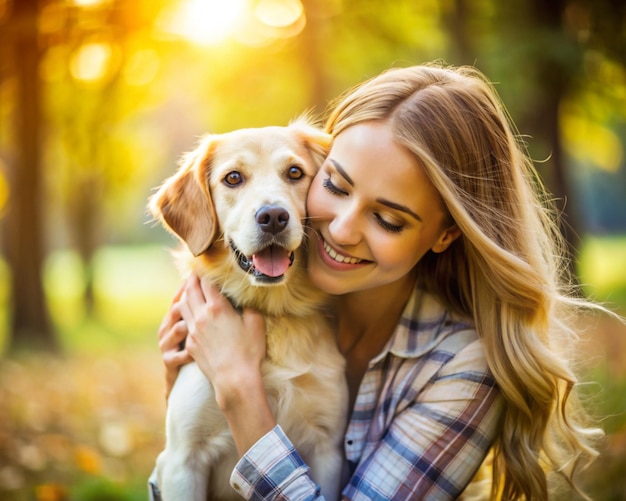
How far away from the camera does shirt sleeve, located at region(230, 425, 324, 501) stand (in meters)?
2.29

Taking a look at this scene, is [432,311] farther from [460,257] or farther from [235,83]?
[235,83]

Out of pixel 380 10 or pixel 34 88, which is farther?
pixel 380 10

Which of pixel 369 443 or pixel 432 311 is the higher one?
pixel 432 311

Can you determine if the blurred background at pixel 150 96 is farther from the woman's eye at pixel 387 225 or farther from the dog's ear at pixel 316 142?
the woman's eye at pixel 387 225

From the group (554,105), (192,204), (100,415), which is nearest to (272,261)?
(192,204)

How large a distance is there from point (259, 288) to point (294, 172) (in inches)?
20.0

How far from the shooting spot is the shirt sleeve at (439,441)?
2.33m

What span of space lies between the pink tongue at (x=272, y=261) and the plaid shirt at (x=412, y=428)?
1.73 feet

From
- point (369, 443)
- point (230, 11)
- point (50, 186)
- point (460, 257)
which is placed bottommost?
point (50, 186)

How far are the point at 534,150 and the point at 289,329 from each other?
593 cm

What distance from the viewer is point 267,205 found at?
2488mm

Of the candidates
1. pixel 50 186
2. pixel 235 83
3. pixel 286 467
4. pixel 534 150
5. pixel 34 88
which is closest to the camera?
pixel 286 467

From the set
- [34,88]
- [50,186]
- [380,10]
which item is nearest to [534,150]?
[380,10]

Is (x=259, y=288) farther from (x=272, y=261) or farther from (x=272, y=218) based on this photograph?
→ (x=272, y=218)
